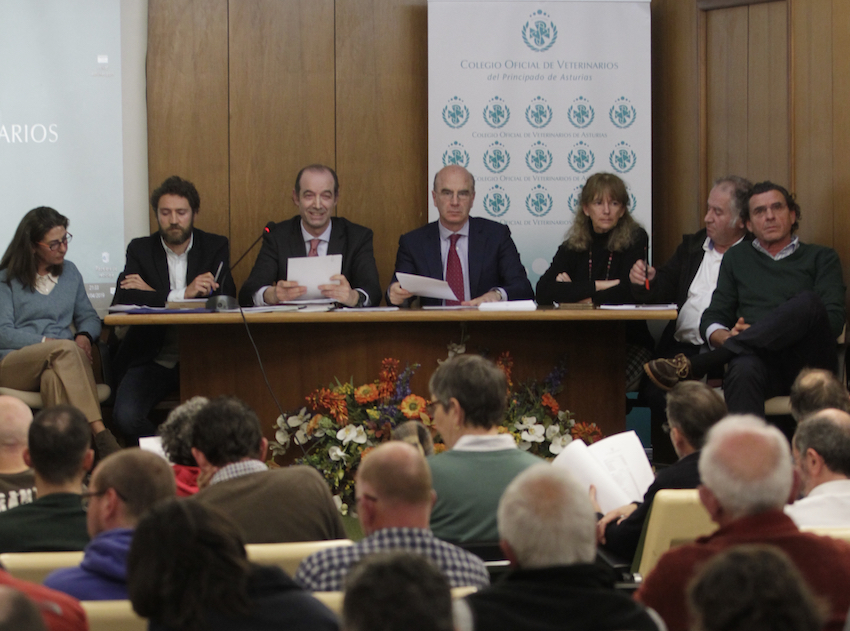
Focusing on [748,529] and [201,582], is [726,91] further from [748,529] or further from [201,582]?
[201,582]

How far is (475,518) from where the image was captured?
2.40 m

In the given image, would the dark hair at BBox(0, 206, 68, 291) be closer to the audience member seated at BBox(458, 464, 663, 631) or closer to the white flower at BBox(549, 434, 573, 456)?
the white flower at BBox(549, 434, 573, 456)

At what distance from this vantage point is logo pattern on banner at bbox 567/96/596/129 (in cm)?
590

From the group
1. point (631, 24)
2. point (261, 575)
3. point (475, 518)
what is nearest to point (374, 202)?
point (631, 24)

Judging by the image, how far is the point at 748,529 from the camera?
5.75 ft

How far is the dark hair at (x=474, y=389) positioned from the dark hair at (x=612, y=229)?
2.54m

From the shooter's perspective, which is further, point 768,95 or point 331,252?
point 768,95

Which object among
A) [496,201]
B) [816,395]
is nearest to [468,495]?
[816,395]

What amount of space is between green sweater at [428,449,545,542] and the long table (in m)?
1.79

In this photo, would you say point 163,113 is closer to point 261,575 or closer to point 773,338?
point 773,338

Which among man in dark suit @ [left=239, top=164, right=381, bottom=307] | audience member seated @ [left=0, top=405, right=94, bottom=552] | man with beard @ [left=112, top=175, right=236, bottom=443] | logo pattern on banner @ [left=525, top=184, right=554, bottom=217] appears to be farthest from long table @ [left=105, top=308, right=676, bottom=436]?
audience member seated @ [left=0, top=405, right=94, bottom=552]

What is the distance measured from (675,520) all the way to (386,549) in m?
0.75

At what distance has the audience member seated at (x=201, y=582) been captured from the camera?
142cm

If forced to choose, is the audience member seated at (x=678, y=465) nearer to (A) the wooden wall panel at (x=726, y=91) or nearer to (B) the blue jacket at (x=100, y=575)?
(B) the blue jacket at (x=100, y=575)
